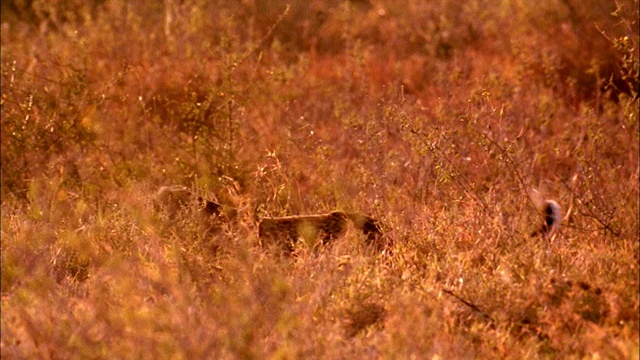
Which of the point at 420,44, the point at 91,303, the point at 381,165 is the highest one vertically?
the point at 91,303

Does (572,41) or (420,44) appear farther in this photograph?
(420,44)

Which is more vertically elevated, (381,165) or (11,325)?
(11,325)

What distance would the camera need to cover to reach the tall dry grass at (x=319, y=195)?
3.54 meters

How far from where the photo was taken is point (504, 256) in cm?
416

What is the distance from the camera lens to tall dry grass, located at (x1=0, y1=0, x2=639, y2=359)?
11.6 feet

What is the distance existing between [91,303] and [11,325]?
0.27 meters

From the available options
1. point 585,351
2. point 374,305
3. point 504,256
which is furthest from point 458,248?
point 585,351

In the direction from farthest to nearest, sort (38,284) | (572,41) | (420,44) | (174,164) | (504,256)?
(420,44), (572,41), (174,164), (504,256), (38,284)

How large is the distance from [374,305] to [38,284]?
1183 millimetres

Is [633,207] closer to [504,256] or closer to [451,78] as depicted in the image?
[504,256]

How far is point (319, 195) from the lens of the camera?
537 cm

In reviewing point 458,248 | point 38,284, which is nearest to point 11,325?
point 38,284

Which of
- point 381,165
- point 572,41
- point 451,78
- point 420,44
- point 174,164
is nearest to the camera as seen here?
point 381,165

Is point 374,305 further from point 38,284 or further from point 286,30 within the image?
point 286,30
